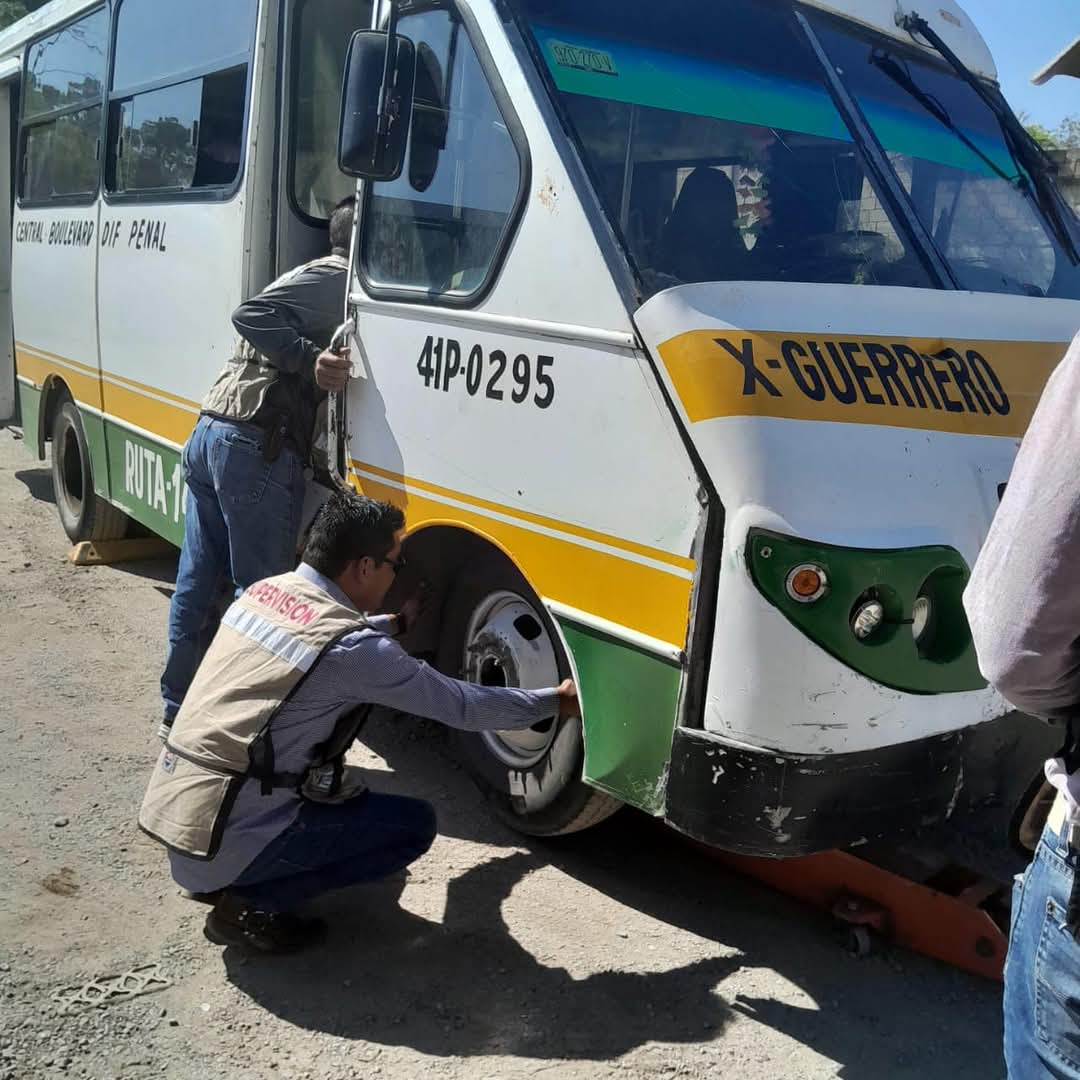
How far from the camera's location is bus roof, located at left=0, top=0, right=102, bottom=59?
21.7ft

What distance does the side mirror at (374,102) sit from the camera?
3354 millimetres

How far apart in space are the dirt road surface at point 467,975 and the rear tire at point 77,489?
291cm

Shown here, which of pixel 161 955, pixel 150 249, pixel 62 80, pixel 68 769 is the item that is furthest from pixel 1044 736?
pixel 62 80

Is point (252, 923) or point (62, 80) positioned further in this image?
point (62, 80)

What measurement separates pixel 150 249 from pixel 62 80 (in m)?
2.26

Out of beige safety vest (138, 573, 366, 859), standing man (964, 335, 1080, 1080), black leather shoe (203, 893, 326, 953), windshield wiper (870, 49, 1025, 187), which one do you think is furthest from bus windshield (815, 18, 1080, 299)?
black leather shoe (203, 893, 326, 953)

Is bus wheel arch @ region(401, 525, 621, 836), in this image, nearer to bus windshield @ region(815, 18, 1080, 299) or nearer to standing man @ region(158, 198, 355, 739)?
standing man @ region(158, 198, 355, 739)

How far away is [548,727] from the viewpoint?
11.6 feet

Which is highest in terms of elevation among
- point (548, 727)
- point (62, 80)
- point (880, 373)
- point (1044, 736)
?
point (62, 80)

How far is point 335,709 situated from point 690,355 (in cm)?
126

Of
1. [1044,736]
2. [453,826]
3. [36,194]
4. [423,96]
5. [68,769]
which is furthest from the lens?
[36,194]

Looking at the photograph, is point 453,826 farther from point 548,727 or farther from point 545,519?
point 545,519

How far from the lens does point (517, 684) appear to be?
3.46 metres

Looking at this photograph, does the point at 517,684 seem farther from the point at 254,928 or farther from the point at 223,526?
the point at 223,526
